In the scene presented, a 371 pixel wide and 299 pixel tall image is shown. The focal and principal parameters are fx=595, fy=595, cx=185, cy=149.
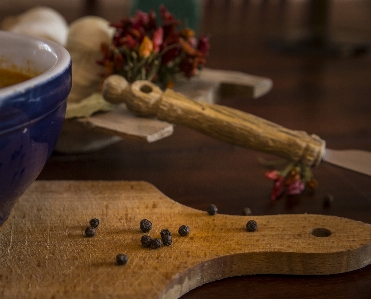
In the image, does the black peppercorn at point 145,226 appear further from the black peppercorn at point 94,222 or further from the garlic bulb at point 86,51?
the garlic bulb at point 86,51

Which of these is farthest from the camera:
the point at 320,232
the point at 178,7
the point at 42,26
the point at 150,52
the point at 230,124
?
the point at 178,7

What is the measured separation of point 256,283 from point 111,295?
15 centimetres

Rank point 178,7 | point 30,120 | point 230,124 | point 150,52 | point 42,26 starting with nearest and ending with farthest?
1. point 30,120
2. point 230,124
3. point 150,52
4. point 42,26
5. point 178,7

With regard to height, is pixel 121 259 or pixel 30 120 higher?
pixel 30 120

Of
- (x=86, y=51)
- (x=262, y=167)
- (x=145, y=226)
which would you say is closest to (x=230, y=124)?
(x=262, y=167)

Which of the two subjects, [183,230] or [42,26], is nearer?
[183,230]

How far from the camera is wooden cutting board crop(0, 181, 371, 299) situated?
572 millimetres

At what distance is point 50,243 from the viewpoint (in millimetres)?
638

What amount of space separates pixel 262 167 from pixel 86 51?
1.27 ft

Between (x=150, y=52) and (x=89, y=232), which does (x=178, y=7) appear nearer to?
(x=150, y=52)

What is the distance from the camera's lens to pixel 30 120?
57 centimetres

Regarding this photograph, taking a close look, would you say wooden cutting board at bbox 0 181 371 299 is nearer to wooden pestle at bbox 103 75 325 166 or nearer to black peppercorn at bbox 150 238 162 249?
black peppercorn at bbox 150 238 162 249

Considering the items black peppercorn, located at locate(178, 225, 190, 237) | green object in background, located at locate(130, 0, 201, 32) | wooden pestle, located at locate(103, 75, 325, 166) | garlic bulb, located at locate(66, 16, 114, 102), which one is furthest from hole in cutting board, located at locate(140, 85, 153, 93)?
green object in background, located at locate(130, 0, 201, 32)

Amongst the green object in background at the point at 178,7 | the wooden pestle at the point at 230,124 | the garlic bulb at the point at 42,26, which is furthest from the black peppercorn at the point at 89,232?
the green object in background at the point at 178,7
